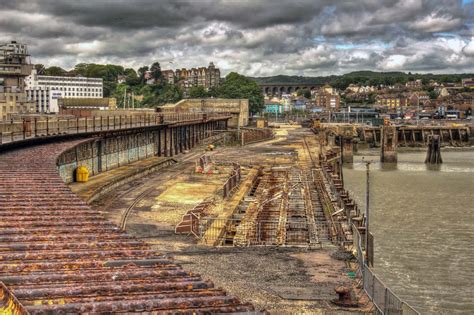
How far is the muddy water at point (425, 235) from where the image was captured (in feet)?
78.9

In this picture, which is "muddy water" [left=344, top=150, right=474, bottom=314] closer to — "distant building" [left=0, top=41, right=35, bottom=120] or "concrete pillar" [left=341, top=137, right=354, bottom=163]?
"concrete pillar" [left=341, top=137, right=354, bottom=163]

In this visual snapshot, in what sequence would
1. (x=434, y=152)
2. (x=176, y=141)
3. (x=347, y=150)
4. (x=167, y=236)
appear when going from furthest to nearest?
1. (x=347, y=150)
2. (x=434, y=152)
3. (x=176, y=141)
4. (x=167, y=236)

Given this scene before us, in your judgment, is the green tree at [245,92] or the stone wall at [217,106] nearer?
the stone wall at [217,106]

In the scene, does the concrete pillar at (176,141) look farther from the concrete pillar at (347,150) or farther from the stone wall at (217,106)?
the stone wall at (217,106)

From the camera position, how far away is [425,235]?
3431cm

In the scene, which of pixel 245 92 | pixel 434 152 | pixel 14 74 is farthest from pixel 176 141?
pixel 245 92

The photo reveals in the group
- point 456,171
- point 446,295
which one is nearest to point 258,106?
point 456,171

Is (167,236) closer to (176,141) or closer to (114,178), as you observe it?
(114,178)

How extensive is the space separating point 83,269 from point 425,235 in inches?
1150

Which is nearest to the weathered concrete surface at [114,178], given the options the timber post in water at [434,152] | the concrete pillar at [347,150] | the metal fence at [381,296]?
the metal fence at [381,296]

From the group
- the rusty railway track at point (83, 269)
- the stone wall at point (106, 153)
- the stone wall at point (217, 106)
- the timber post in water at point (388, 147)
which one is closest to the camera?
the rusty railway track at point (83, 269)

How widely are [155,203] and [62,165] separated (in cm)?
637

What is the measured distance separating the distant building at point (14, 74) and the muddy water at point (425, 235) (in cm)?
4587

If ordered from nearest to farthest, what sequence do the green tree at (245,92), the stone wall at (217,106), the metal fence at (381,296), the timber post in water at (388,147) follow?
the metal fence at (381,296), the timber post in water at (388,147), the stone wall at (217,106), the green tree at (245,92)
